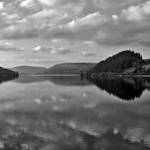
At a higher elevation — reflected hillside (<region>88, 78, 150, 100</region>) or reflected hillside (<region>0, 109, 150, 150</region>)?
reflected hillside (<region>0, 109, 150, 150</region>)

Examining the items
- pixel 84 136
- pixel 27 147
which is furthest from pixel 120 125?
pixel 27 147

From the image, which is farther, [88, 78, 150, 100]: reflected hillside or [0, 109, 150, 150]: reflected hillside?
[88, 78, 150, 100]: reflected hillside

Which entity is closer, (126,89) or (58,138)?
(58,138)

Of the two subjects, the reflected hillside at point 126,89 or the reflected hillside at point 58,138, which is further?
the reflected hillside at point 126,89

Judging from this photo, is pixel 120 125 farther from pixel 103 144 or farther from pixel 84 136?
pixel 103 144

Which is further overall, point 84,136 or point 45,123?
point 45,123

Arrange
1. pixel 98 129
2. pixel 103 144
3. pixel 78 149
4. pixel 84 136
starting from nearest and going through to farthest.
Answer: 1. pixel 78 149
2. pixel 103 144
3. pixel 84 136
4. pixel 98 129

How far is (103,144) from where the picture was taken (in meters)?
23.3

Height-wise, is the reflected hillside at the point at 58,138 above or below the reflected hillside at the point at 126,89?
above

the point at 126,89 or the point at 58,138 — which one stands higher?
the point at 58,138

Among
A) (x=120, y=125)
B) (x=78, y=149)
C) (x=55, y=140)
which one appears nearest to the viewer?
(x=78, y=149)

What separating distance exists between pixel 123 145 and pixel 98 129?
23.8ft

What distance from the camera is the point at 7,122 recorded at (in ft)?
115

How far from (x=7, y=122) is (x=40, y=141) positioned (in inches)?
481
